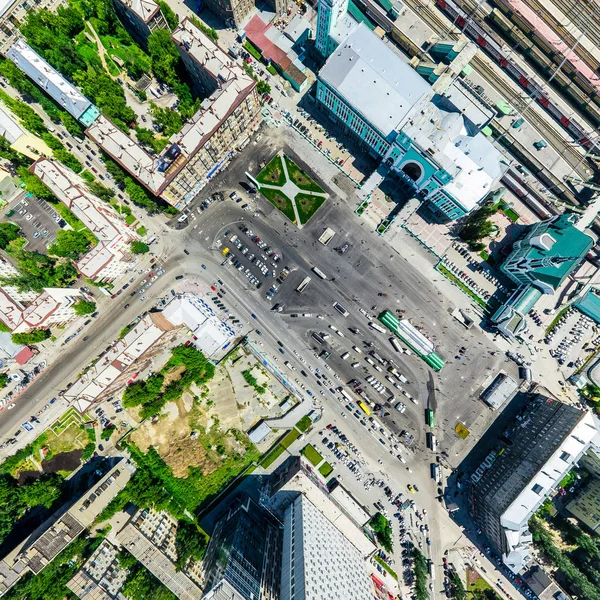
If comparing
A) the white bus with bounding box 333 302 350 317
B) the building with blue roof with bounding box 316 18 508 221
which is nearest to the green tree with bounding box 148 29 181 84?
the building with blue roof with bounding box 316 18 508 221

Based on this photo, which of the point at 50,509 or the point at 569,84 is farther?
the point at 569,84

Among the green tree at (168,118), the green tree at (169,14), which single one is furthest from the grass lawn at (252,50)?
the green tree at (168,118)

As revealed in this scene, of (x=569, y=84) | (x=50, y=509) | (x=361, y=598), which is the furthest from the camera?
(x=569, y=84)

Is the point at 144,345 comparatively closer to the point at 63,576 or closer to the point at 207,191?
the point at 207,191

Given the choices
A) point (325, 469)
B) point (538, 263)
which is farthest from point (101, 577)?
point (538, 263)

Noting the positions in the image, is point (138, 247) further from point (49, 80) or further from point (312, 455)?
point (312, 455)

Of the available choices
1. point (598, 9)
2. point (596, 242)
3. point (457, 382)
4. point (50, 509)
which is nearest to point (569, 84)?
point (598, 9)

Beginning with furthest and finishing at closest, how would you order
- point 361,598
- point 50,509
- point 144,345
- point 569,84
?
point 569,84
point 50,509
point 144,345
point 361,598

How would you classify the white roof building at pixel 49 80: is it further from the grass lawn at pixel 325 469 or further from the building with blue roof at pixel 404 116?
the grass lawn at pixel 325 469
